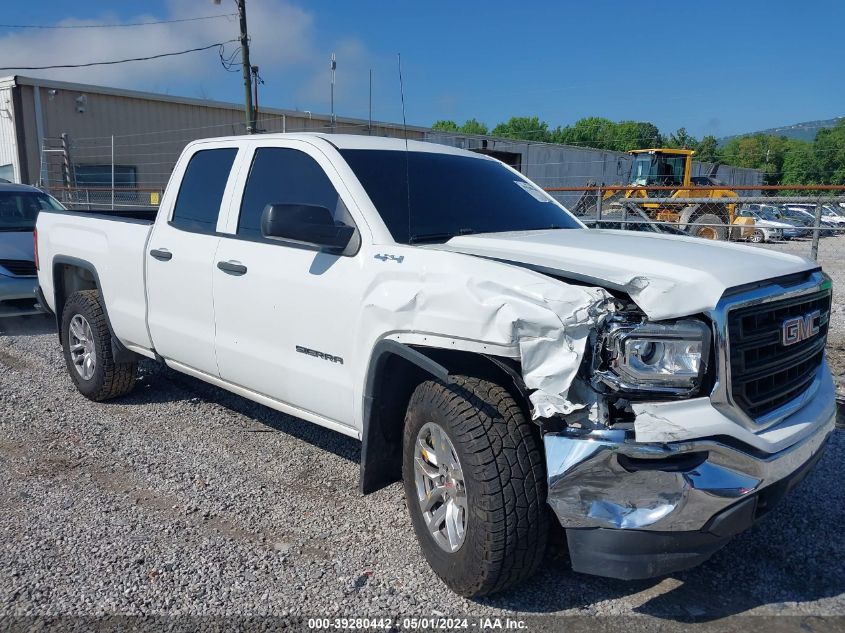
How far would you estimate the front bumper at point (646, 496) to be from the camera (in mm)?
2529

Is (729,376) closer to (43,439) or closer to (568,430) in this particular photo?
(568,430)

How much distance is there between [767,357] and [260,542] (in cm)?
239

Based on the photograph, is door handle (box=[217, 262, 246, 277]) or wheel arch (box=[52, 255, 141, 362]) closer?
door handle (box=[217, 262, 246, 277])

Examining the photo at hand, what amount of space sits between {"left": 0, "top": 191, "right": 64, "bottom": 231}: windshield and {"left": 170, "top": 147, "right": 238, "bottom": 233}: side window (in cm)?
516

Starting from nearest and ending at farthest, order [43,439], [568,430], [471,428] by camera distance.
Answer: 1. [568,430]
2. [471,428]
3. [43,439]

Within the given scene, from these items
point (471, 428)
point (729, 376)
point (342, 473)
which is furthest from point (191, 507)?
point (729, 376)

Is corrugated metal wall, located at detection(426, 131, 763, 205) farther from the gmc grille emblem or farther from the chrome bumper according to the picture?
the chrome bumper

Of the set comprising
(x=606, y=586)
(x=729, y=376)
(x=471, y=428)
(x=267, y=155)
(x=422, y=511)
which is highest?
(x=267, y=155)

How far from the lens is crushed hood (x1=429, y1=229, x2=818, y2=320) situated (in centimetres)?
261

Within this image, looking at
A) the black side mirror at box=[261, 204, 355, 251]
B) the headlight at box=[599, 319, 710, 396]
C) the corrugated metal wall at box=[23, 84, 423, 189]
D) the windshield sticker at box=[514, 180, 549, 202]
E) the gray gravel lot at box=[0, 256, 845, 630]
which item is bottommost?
the gray gravel lot at box=[0, 256, 845, 630]

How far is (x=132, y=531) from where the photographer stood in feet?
12.0

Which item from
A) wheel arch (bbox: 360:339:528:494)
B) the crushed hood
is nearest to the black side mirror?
the crushed hood

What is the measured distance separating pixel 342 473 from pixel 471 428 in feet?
5.73

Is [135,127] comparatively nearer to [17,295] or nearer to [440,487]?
[17,295]
